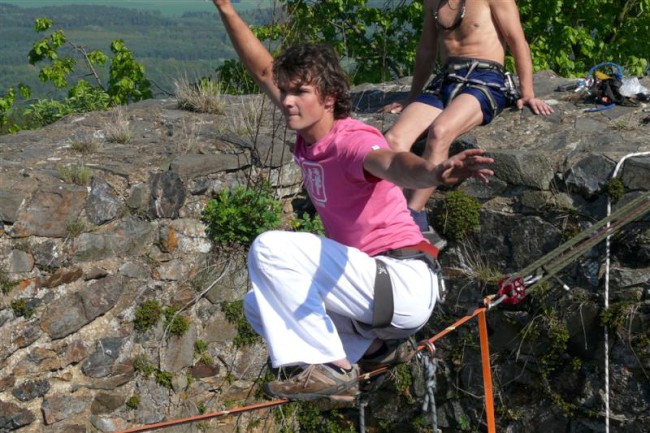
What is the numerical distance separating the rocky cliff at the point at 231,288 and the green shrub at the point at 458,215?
0.13 feet

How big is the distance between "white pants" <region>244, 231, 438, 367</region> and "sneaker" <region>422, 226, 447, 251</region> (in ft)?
4.72

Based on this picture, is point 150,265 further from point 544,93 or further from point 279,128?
point 544,93

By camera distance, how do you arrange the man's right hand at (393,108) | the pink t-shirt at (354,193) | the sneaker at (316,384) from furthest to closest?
the man's right hand at (393,108), the sneaker at (316,384), the pink t-shirt at (354,193)

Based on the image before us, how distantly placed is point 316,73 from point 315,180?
0.40 m

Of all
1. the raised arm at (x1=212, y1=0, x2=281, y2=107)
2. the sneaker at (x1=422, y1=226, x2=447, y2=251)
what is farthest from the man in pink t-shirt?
the sneaker at (x1=422, y1=226, x2=447, y2=251)

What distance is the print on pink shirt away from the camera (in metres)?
3.77

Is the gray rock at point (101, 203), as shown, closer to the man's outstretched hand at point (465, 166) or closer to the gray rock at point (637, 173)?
the gray rock at point (637, 173)

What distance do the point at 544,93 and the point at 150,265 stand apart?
9.85 feet

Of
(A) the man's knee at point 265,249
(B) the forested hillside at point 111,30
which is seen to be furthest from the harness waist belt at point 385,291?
(B) the forested hillside at point 111,30

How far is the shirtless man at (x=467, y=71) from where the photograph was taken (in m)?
6.14

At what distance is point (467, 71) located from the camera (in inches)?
248

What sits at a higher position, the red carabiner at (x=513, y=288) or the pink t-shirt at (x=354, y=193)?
the pink t-shirt at (x=354, y=193)

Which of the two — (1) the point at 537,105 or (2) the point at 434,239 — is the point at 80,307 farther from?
(1) the point at 537,105

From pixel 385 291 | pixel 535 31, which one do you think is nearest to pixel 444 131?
pixel 385 291
